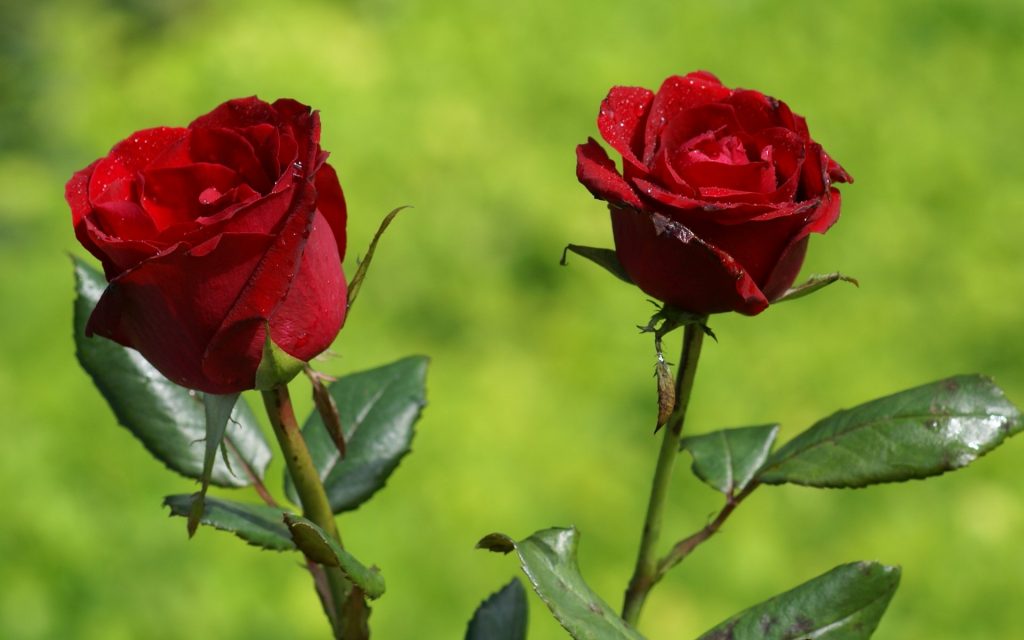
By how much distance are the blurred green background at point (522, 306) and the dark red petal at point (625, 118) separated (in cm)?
112

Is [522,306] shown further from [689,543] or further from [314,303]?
[314,303]

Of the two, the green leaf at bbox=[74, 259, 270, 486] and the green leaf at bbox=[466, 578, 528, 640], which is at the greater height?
the green leaf at bbox=[74, 259, 270, 486]

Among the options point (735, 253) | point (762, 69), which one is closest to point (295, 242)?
point (735, 253)

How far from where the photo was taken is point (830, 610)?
0.45m

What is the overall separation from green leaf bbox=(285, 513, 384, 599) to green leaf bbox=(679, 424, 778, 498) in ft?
0.55

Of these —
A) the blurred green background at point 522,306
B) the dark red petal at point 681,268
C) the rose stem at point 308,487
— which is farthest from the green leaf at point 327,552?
the blurred green background at point 522,306

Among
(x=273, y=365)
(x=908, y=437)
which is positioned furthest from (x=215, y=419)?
(x=908, y=437)

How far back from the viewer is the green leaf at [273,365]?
41 cm

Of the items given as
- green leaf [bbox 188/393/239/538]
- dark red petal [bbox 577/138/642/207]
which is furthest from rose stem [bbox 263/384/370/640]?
dark red petal [bbox 577/138/642/207]

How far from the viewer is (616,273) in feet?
1.48

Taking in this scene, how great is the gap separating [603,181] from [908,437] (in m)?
0.17

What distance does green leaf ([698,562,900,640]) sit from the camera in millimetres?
446

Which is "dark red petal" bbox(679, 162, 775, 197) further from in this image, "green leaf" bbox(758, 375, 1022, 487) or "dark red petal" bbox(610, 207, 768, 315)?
"green leaf" bbox(758, 375, 1022, 487)

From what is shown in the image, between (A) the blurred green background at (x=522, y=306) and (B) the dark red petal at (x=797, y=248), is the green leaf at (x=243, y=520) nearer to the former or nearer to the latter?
(B) the dark red petal at (x=797, y=248)
